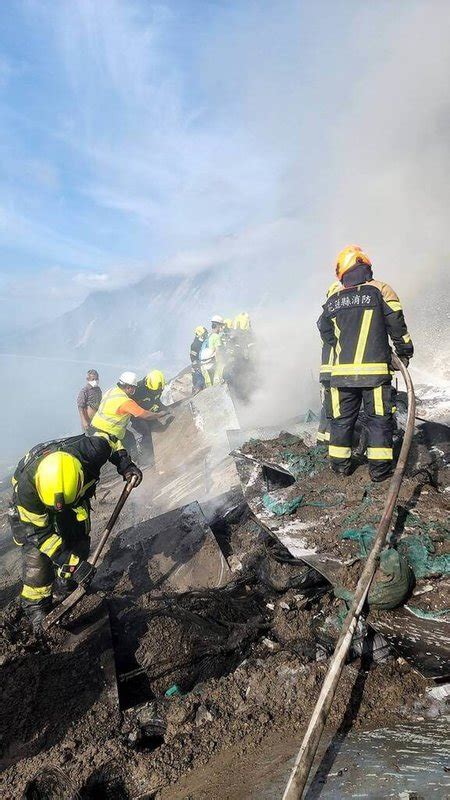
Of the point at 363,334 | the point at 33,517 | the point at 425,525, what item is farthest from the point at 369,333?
the point at 33,517

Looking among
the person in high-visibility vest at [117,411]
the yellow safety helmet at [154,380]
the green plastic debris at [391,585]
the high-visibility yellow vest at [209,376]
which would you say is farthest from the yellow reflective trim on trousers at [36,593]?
the high-visibility yellow vest at [209,376]

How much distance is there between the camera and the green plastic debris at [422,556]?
7.61 ft

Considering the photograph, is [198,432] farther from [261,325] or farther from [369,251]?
[369,251]

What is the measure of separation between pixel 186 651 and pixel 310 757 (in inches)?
61.1

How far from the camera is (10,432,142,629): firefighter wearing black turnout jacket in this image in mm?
3016

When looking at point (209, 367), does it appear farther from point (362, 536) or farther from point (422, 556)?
point (422, 556)

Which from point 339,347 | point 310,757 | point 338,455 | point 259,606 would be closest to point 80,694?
point 259,606

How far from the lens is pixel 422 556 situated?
239 centimetres

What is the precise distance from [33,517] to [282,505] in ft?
6.13

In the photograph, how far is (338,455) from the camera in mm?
3377

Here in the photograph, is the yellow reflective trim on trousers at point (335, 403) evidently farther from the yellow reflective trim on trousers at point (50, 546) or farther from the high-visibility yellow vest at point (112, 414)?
the high-visibility yellow vest at point (112, 414)

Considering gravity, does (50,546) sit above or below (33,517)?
below

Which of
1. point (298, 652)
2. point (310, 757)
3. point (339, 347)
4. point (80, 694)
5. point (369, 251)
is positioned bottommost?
point (80, 694)

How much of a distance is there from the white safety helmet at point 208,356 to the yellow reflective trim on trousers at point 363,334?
7028 mm
